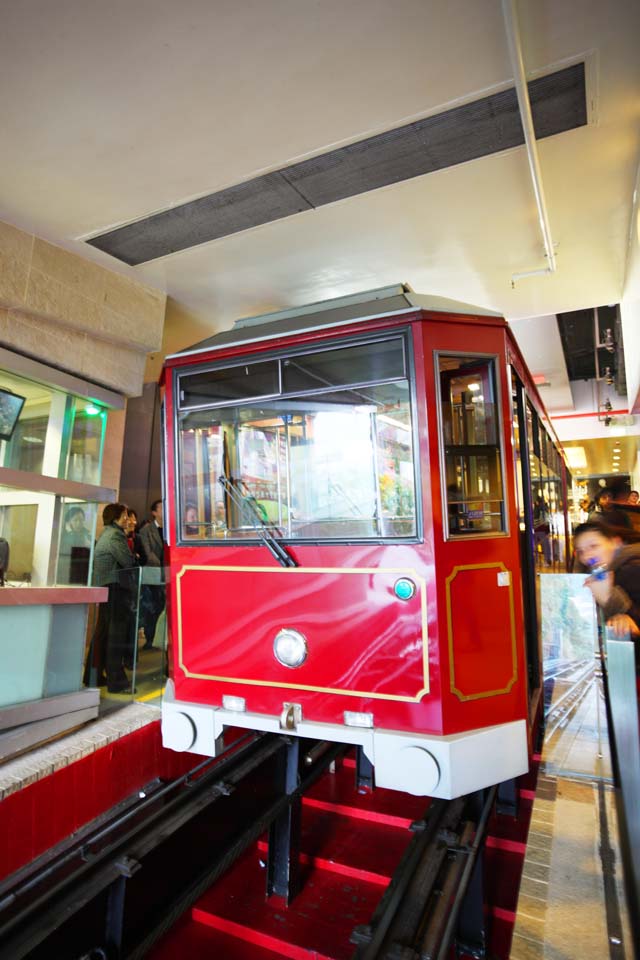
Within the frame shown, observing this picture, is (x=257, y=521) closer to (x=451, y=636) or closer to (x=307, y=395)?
(x=307, y=395)

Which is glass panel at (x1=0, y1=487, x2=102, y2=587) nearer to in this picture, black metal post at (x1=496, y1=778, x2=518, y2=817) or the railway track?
the railway track

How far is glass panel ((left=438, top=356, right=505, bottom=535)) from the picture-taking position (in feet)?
9.81

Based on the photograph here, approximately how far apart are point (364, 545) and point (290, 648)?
2.30 ft

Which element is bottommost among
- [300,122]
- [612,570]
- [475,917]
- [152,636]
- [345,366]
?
[475,917]

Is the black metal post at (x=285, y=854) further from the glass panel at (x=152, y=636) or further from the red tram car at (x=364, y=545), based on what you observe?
the glass panel at (x=152, y=636)

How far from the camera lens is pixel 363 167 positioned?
3.86m

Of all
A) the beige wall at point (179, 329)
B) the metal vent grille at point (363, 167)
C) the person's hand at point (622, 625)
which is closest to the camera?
the person's hand at point (622, 625)

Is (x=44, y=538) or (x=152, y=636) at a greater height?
(x=44, y=538)

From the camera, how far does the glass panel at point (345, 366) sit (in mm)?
2994

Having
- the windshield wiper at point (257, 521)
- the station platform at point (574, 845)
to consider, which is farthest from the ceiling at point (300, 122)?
the station platform at point (574, 845)

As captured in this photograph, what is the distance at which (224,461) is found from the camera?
344cm

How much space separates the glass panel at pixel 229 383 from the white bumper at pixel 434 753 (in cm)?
179

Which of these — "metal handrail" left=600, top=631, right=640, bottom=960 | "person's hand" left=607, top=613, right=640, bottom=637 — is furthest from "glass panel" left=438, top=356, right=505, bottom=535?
"metal handrail" left=600, top=631, right=640, bottom=960

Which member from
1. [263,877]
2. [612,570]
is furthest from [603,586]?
[263,877]
